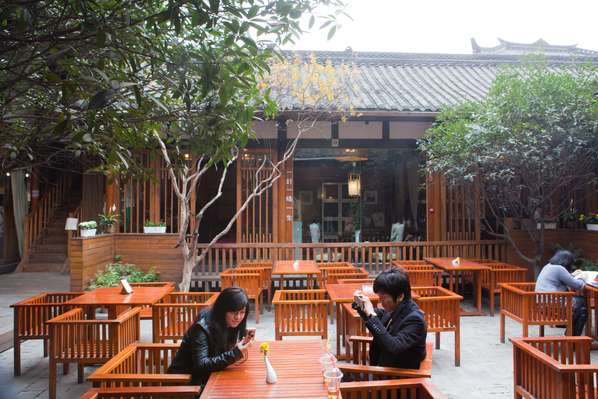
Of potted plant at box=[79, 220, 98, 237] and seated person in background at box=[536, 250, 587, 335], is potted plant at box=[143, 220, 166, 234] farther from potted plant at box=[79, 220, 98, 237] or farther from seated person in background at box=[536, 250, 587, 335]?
seated person in background at box=[536, 250, 587, 335]

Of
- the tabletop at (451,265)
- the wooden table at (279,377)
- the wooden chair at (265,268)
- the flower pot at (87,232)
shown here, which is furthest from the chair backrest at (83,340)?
the tabletop at (451,265)

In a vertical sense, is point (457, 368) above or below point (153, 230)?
below

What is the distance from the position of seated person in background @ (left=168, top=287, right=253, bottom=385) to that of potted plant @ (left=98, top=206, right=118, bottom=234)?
654 centimetres

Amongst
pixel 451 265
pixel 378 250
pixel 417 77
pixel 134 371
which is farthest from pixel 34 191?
pixel 417 77

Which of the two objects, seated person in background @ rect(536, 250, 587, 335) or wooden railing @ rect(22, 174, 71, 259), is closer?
seated person in background @ rect(536, 250, 587, 335)

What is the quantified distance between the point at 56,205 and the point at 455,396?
12.6 meters

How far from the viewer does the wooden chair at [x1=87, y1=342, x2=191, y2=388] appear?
8.96ft

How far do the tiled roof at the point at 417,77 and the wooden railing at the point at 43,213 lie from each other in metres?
8.14

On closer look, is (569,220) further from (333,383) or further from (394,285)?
(333,383)

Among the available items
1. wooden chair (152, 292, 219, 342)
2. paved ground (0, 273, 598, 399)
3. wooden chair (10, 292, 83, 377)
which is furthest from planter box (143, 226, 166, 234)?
wooden chair (152, 292, 219, 342)

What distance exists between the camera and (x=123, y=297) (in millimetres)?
5430

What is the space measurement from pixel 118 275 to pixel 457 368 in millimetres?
6237

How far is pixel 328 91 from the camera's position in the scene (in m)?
8.31

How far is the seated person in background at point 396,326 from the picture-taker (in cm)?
298
